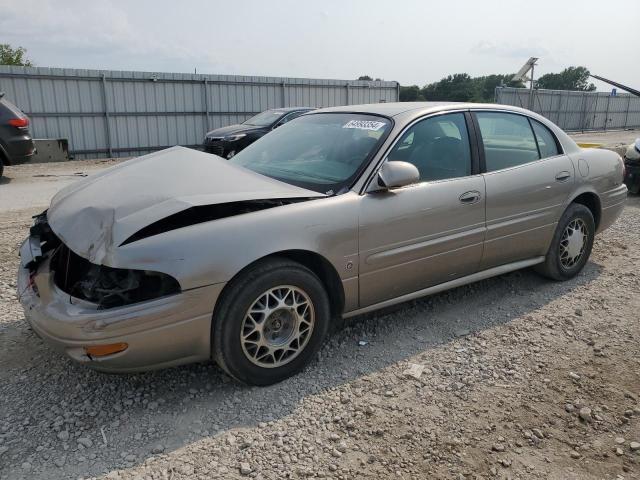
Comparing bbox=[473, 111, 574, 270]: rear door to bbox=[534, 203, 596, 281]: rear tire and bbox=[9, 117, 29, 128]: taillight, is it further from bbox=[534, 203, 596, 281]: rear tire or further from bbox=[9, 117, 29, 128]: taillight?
bbox=[9, 117, 29, 128]: taillight

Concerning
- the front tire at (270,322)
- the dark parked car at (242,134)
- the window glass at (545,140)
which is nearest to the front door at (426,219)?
the front tire at (270,322)

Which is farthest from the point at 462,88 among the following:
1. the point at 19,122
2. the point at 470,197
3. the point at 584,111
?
the point at 470,197

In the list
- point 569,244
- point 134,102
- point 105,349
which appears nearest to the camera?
point 105,349

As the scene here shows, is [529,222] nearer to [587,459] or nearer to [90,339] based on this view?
[587,459]

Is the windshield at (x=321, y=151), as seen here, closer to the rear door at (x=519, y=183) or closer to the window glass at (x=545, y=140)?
the rear door at (x=519, y=183)

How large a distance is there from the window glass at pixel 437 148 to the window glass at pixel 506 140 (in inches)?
8.4

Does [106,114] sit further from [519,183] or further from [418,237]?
[418,237]

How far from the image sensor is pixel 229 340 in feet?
9.34

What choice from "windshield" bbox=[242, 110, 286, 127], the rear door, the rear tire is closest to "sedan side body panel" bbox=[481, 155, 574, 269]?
the rear door

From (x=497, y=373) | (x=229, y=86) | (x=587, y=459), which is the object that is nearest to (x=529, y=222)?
(x=497, y=373)

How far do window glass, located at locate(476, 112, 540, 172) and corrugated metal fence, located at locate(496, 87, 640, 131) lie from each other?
21.4 m

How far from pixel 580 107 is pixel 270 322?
99.9ft

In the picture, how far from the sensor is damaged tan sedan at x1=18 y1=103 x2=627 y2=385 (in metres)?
2.67

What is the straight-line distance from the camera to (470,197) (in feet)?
12.5
